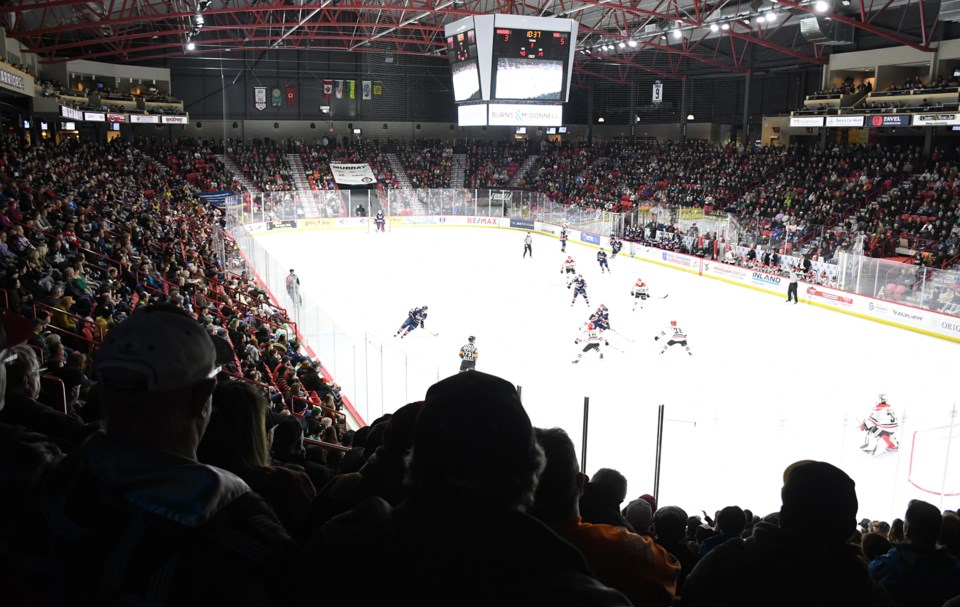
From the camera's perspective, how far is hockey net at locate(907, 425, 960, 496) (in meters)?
9.30

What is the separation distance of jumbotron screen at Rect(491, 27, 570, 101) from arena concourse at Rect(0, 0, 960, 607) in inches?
8.5

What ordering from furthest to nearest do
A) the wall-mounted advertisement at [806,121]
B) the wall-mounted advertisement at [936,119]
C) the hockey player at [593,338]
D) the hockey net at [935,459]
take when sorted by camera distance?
the wall-mounted advertisement at [806,121] → the wall-mounted advertisement at [936,119] → the hockey player at [593,338] → the hockey net at [935,459]

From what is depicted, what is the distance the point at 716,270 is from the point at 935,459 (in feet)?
64.4

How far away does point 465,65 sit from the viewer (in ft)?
86.4

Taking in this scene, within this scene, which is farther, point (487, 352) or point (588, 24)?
point (588, 24)

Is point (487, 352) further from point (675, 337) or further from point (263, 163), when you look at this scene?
point (263, 163)

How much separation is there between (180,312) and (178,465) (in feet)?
1.30

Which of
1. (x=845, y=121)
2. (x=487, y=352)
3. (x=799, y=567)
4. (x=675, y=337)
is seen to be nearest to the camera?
(x=799, y=567)

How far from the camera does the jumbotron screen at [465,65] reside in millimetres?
25406

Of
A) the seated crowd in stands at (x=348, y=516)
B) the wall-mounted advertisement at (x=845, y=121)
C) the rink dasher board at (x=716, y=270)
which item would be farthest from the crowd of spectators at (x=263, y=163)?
the seated crowd in stands at (x=348, y=516)

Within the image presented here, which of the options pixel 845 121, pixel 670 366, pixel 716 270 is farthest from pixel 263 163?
pixel 670 366

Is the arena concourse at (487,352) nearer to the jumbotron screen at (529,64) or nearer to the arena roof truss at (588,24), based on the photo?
the jumbotron screen at (529,64)

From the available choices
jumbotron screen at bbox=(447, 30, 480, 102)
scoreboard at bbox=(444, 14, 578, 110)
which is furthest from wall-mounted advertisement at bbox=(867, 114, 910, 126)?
jumbotron screen at bbox=(447, 30, 480, 102)

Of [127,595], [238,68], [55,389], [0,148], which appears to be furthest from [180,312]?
[238,68]
